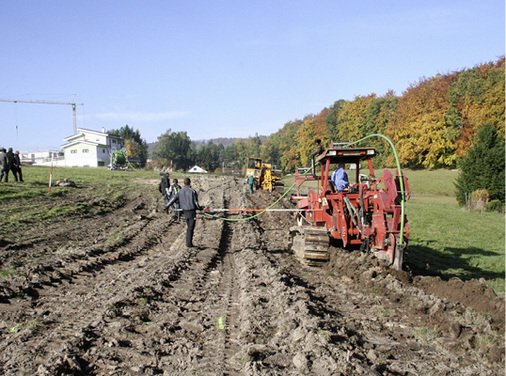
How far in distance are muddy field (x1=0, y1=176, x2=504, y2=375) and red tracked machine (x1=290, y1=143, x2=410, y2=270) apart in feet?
1.21

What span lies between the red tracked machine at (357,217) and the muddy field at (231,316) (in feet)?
1.21

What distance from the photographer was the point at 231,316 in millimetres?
5785

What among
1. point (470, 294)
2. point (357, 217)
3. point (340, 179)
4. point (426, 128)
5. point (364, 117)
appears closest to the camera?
point (470, 294)

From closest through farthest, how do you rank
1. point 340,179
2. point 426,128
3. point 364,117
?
point 340,179 < point 426,128 < point 364,117

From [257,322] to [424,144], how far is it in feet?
159

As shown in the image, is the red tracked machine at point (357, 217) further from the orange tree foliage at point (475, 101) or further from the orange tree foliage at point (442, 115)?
the orange tree foliage at point (475, 101)

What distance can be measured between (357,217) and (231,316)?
4044 mm

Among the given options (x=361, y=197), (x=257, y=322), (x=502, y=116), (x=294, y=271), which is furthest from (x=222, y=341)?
(x=502, y=116)

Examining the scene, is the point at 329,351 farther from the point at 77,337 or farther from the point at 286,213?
the point at 286,213

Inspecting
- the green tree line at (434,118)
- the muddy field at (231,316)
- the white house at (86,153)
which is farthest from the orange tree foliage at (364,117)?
the muddy field at (231,316)

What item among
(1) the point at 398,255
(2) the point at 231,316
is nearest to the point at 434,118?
(1) the point at 398,255

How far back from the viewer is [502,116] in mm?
42469

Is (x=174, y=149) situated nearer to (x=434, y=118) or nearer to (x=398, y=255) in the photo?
(x=434, y=118)

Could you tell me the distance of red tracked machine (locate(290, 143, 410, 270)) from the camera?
7.64m
